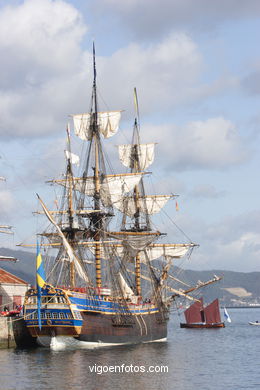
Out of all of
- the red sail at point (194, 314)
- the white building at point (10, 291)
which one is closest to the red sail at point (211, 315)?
the red sail at point (194, 314)

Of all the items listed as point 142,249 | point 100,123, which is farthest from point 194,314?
point 100,123

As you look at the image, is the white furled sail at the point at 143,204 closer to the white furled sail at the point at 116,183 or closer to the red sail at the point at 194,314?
the white furled sail at the point at 116,183

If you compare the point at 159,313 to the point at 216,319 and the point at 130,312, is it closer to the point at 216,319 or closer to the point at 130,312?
the point at 130,312

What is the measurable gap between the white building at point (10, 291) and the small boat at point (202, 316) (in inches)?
2110

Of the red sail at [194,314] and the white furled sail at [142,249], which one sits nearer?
the white furled sail at [142,249]

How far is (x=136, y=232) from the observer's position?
104 metres

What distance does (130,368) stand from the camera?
63.5 meters

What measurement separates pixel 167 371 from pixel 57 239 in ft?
128

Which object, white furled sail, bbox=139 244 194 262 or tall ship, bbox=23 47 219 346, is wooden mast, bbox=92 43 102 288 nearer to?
tall ship, bbox=23 47 219 346

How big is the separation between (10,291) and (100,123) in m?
26.5

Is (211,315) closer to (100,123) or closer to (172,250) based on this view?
(172,250)

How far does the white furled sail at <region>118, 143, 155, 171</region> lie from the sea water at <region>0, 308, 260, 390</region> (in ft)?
123

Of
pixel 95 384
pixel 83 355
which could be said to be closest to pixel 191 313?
pixel 83 355

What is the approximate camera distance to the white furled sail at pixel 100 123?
325ft
